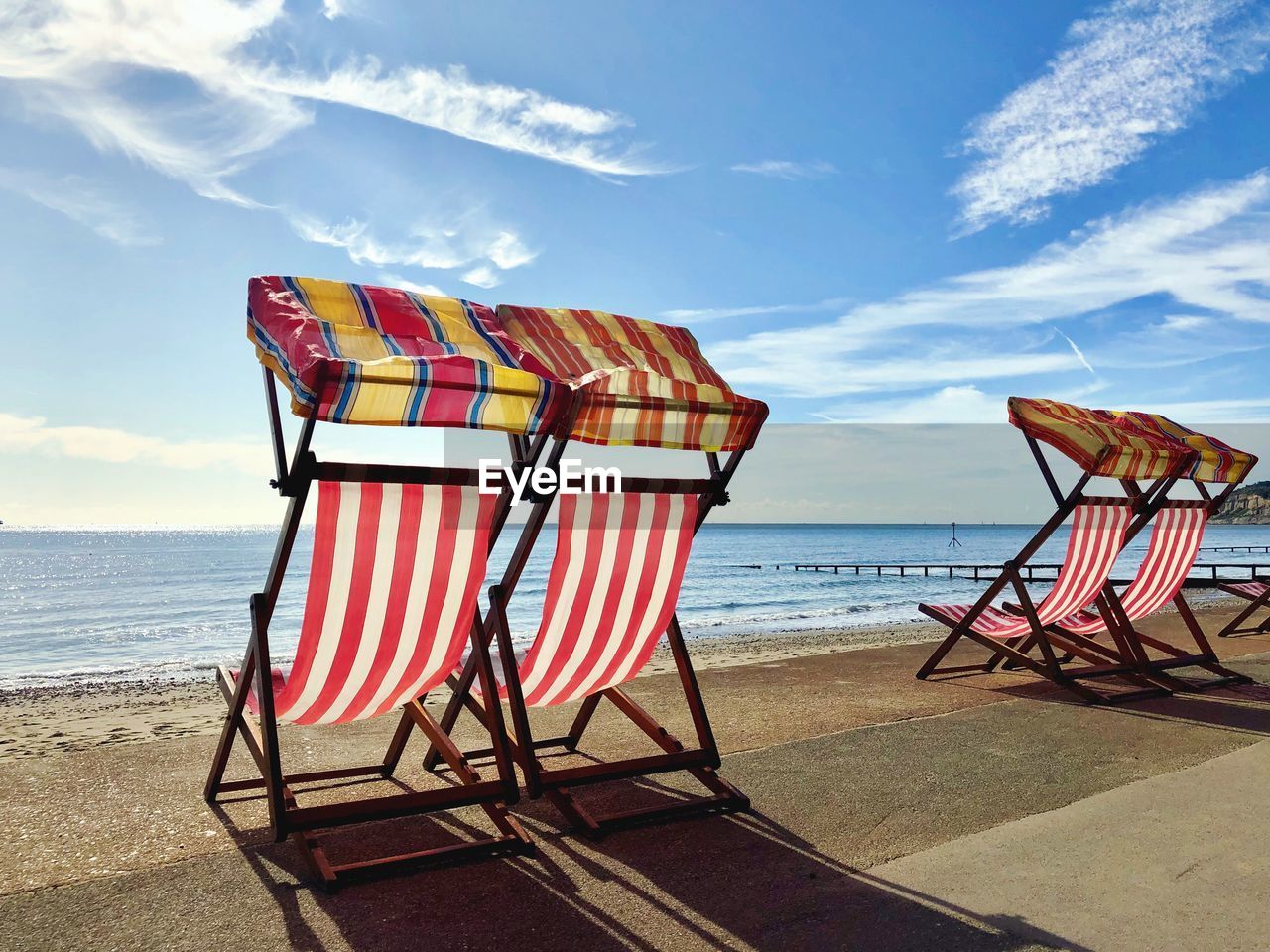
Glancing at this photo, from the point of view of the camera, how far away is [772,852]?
302cm

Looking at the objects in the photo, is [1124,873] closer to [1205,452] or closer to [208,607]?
[1205,452]

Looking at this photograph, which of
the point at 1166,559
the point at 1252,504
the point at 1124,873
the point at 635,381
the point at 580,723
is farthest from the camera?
the point at 1252,504

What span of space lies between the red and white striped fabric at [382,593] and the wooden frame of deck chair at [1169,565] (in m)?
4.80

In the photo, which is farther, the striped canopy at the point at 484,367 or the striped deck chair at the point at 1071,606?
the striped deck chair at the point at 1071,606

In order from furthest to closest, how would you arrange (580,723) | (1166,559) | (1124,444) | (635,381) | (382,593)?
(1166,559)
(1124,444)
(580,723)
(635,381)
(382,593)

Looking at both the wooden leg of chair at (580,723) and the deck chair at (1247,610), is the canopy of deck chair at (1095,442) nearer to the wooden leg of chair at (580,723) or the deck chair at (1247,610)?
the wooden leg of chair at (580,723)

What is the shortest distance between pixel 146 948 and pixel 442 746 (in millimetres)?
1208

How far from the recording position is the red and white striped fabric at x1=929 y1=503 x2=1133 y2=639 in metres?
5.93

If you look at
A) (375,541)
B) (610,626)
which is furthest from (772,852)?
(375,541)

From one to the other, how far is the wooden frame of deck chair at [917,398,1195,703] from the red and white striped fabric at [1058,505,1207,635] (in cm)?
24

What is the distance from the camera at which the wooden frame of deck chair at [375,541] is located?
9.41ft

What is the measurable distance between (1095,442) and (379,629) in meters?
4.64

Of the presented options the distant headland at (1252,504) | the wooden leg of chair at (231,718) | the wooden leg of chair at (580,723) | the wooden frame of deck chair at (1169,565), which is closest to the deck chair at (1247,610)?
the wooden frame of deck chair at (1169,565)

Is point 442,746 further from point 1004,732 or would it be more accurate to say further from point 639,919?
point 1004,732
